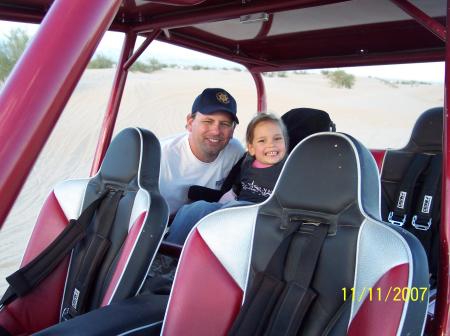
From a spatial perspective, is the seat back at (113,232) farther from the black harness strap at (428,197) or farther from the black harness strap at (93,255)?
the black harness strap at (428,197)

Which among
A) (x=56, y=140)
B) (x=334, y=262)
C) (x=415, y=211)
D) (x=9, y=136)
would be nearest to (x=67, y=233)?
(x=334, y=262)

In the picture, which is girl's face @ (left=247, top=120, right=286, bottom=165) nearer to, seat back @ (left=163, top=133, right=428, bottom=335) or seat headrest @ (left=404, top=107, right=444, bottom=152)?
seat headrest @ (left=404, top=107, right=444, bottom=152)

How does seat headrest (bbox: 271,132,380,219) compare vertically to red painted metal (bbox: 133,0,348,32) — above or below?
below

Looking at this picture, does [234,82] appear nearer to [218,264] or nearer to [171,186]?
[171,186]

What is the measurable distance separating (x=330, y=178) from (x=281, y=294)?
398 mm

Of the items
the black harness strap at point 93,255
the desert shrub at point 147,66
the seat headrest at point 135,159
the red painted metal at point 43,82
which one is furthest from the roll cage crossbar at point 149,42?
the desert shrub at point 147,66

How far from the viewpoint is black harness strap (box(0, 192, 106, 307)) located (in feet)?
6.61

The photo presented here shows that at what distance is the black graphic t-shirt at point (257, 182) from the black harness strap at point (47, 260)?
98 cm

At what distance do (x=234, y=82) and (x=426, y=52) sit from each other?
2123 centimetres

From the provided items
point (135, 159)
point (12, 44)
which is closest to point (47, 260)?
point (135, 159)

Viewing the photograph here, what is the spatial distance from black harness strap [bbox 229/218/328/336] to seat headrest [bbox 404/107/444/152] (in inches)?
56.7

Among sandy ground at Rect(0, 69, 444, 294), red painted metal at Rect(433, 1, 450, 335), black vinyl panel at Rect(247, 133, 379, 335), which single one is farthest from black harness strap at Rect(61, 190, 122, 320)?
sandy ground at Rect(0, 69, 444, 294)

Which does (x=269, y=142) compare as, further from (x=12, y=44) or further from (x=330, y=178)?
(x=12, y=44)

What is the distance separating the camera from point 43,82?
0.77 metres
